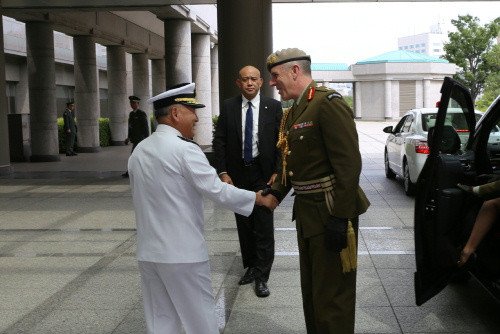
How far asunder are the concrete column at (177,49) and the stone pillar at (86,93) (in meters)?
4.29

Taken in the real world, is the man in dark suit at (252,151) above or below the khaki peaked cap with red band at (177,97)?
below

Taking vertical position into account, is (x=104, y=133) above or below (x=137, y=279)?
above

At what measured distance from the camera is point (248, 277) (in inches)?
251

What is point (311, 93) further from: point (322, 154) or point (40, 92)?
point (40, 92)

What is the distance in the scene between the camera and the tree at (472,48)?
46.7 metres

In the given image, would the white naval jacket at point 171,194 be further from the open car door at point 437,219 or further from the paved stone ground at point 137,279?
the open car door at point 437,219

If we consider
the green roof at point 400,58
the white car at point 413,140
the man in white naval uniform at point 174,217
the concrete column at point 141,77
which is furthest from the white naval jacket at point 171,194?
the green roof at point 400,58

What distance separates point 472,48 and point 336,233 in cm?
4661

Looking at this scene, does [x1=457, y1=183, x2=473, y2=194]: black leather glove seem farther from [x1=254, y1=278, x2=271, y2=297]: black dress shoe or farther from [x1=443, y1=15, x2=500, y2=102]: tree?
[x1=443, y1=15, x2=500, y2=102]: tree


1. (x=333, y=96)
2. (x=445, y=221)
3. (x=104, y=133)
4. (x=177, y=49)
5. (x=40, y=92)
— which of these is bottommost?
(x=104, y=133)

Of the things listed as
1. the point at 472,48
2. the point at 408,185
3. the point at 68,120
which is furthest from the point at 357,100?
the point at 408,185

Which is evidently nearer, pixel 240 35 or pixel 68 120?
pixel 240 35

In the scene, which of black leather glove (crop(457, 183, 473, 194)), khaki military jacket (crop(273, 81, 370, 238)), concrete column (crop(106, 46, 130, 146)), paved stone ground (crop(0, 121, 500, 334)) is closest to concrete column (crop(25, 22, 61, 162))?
concrete column (crop(106, 46, 130, 146))

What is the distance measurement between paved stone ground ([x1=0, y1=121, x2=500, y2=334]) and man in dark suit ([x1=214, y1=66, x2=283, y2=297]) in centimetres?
40
